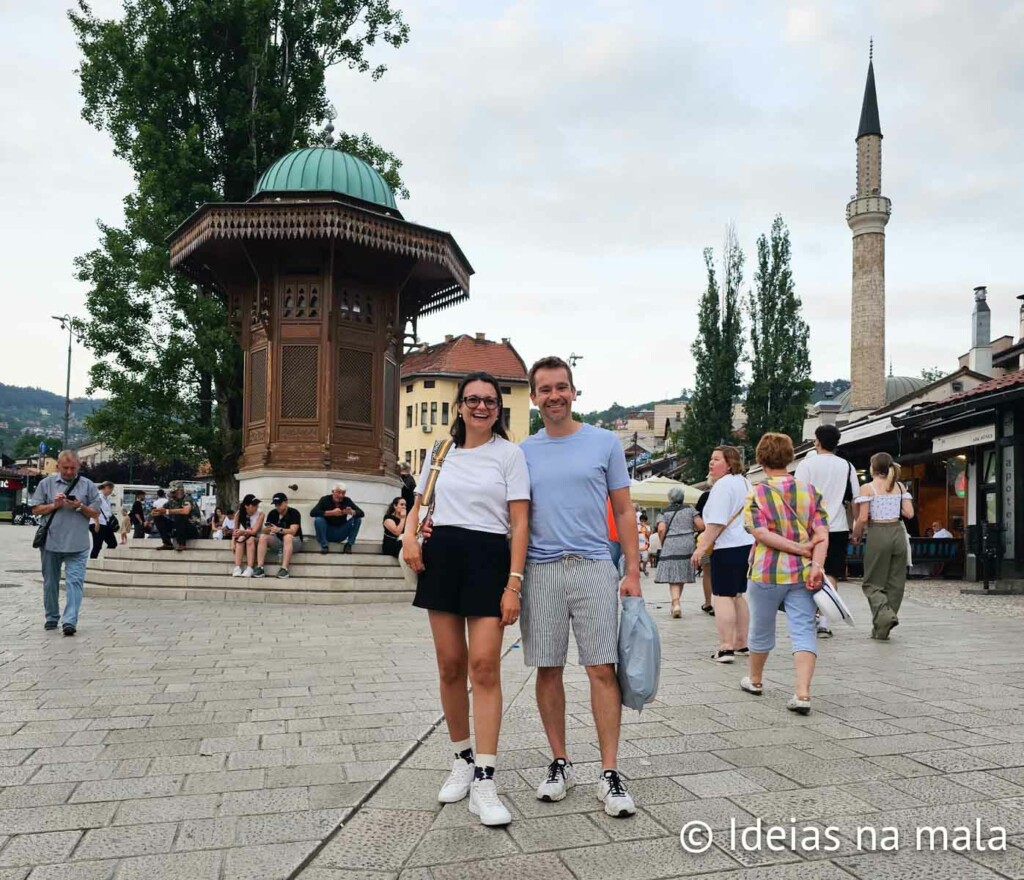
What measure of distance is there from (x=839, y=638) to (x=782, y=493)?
12.0 ft

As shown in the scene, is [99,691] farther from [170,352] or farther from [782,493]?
[170,352]

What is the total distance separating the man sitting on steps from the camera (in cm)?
1455

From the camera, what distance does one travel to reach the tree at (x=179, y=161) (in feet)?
71.0

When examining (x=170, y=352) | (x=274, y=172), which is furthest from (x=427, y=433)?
(x=274, y=172)

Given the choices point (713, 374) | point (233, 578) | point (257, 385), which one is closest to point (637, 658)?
point (233, 578)

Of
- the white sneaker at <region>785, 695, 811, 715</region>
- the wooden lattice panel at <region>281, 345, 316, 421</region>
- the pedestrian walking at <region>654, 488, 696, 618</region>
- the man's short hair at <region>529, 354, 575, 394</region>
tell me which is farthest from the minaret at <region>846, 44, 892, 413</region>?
the man's short hair at <region>529, 354, 575, 394</region>

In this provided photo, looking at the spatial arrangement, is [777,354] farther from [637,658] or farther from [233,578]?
[637,658]

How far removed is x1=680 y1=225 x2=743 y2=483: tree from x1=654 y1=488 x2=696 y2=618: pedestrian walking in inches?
1182

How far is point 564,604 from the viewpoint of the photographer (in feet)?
12.6

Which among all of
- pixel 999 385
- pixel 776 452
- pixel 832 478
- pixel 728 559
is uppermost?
pixel 999 385

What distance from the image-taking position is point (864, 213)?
2099 inches

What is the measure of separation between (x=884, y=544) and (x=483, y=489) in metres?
6.15

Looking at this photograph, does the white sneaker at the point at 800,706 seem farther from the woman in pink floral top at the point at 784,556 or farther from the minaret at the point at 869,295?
the minaret at the point at 869,295

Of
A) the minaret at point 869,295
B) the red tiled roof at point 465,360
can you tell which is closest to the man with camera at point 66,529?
the minaret at point 869,295
